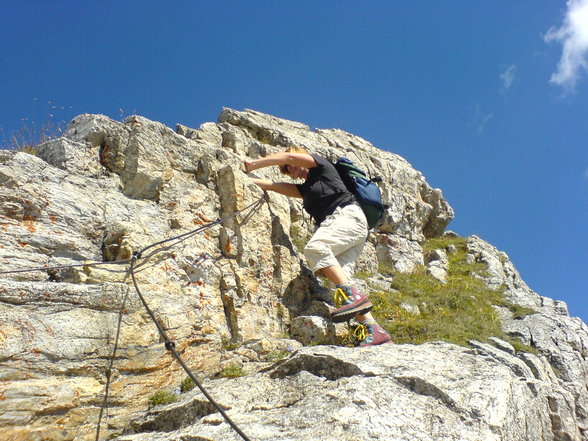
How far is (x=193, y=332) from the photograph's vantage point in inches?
294

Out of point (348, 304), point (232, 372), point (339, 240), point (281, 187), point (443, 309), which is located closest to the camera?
point (232, 372)

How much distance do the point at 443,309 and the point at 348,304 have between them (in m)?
5.23

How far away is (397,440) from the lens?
4.82 meters

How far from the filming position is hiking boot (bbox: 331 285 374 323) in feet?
26.3

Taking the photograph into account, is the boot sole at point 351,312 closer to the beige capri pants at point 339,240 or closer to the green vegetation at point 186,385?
the beige capri pants at point 339,240

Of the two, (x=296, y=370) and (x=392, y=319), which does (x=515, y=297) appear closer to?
(x=392, y=319)

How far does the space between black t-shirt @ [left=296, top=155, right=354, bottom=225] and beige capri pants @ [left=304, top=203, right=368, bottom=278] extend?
0.19 metres

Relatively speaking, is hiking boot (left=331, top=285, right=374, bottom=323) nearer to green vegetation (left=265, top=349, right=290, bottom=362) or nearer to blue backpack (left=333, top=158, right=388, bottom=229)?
green vegetation (left=265, top=349, right=290, bottom=362)

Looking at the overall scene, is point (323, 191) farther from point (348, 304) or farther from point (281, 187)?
point (348, 304)

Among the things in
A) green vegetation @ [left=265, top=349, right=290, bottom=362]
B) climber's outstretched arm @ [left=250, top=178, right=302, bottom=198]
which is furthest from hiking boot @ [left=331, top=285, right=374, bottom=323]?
climber's outstretched arm @ [left=250, top=178, right=302, bottom=198]

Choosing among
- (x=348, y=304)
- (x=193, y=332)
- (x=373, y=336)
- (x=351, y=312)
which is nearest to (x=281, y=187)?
(x=348, y=304)

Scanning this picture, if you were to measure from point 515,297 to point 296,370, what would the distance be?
10.4 metres

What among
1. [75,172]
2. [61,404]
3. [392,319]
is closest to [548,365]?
[392,319]

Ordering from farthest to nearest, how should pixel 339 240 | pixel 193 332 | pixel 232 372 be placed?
pixel 339 240 < pixel 193 332 < pixel 232 372
